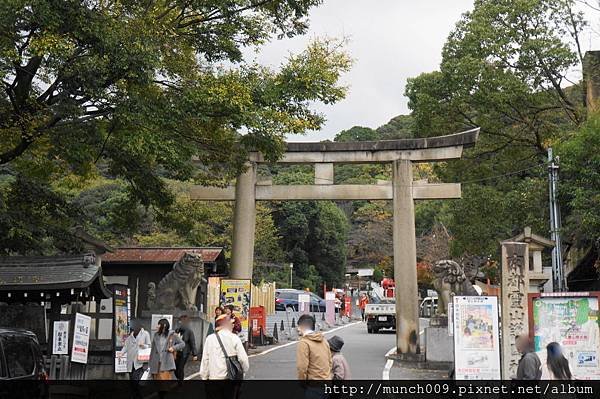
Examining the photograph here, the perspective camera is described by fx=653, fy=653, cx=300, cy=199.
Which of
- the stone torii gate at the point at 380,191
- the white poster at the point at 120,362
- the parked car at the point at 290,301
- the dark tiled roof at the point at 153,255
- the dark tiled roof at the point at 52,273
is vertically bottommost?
the parked car at the point at 290,301

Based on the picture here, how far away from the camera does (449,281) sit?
18.9 metres

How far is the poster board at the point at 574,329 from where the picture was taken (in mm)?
10555

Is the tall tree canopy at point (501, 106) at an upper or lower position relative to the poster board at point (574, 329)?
upper

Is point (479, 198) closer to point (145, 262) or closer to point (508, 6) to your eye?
point (508, 6)

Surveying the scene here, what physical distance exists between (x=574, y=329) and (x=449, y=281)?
325 inches

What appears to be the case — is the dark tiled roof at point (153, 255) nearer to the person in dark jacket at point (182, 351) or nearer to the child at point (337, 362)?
the person in dark jacket at point (182, 351)

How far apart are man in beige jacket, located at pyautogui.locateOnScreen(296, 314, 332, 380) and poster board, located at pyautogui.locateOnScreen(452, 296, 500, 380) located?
4.26 metres

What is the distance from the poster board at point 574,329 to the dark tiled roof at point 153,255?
1477 centimetres

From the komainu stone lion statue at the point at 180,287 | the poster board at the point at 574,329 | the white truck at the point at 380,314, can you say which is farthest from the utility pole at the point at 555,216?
the white truck at the point at 380,314

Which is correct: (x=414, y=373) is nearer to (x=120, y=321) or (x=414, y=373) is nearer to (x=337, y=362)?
(x=120, y=321)

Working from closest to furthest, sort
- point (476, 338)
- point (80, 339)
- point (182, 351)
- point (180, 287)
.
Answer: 1. point (476, 338)
2. point (182, 351)
3. point (80, 339)
4. point (180, 287)

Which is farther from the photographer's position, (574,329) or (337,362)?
(574,329)

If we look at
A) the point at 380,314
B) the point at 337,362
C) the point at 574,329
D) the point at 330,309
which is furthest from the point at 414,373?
the point at 330,309

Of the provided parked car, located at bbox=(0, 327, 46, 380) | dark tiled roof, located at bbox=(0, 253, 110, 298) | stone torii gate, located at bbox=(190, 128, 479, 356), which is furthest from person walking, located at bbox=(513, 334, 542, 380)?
stone torii gate, located at bbox=(190, 128, 479, 356)
